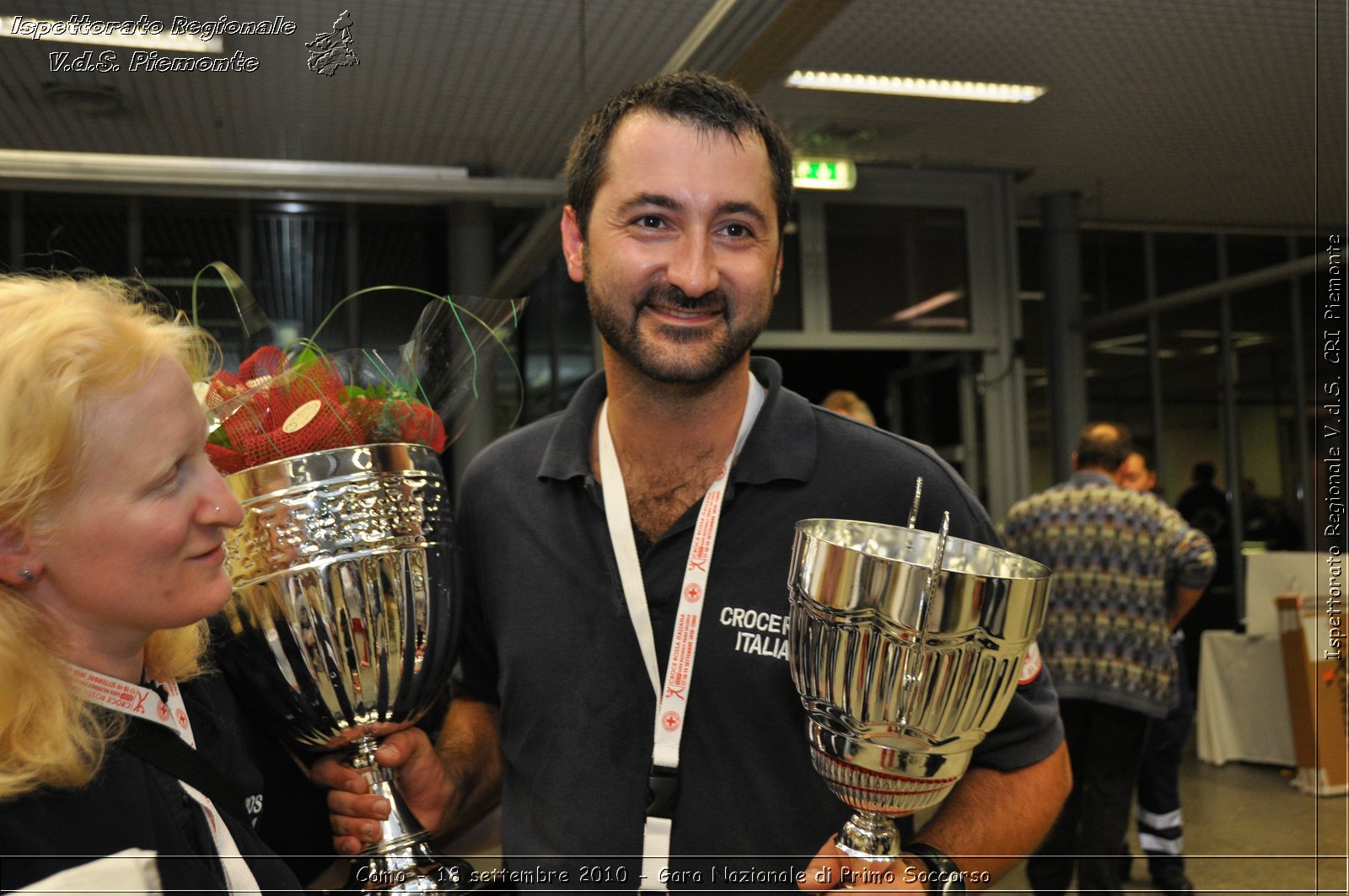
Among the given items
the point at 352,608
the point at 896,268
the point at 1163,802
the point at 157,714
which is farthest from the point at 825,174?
the point at 157,714

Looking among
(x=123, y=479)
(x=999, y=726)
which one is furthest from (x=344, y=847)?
(x=999, y=726)

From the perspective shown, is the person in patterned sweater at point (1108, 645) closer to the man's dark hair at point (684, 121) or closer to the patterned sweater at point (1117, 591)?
the patterned sweater at point (1117, 591)

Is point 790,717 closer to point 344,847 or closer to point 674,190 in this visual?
Result: point 344,847

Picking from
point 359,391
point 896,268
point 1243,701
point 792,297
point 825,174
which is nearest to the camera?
point 359,391

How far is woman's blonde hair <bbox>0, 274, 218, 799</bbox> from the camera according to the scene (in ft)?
2.85

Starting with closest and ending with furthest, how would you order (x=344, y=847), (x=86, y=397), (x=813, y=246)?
(x=86, y=397) → (x=344, y=847) → (x=813, y=246)

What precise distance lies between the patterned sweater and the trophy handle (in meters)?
3.12

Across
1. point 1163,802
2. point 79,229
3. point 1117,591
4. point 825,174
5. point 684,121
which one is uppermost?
point 825,174

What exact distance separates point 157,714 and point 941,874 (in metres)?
0.83

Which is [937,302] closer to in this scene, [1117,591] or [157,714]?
[1117,591]

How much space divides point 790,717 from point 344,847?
→ 550mm

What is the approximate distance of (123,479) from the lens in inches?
36.8

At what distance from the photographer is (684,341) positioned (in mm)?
1331

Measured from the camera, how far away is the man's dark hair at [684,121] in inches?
52.9
